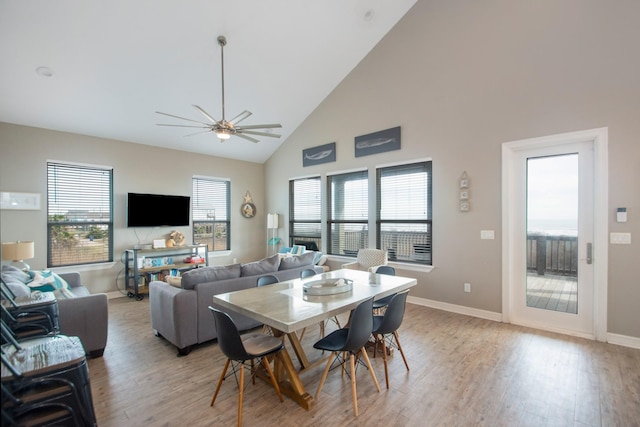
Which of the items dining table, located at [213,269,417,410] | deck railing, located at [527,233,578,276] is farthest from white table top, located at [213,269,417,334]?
deck railing, located at [527,233,578,276]

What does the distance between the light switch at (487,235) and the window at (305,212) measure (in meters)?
3.24

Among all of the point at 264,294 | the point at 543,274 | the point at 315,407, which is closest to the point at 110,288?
the point at 264,294

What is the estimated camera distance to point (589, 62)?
3400mm

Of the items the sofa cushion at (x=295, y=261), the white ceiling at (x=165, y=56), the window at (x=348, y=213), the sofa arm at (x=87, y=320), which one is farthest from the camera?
the window at (x=348, y=213)

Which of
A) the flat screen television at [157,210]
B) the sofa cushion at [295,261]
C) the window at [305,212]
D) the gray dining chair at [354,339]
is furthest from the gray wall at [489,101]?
the flat screen television at [157,210]

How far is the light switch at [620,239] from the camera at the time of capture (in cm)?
324

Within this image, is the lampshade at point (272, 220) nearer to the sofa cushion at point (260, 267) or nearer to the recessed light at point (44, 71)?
the sofa cushion at point (260, 267)

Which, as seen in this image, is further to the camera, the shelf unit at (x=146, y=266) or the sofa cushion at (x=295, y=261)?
the shelf unit at (x=146, y=266)

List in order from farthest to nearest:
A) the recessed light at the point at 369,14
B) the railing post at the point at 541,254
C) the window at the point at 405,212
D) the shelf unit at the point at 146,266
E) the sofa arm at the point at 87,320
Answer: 1. the shelf unit at the point at 146,266
2. the window at the point at 405,212
3. the recessed light at the point at 369,14
4. the railing post at the point at 541,254
5. the sofa arm at the point at 87,320

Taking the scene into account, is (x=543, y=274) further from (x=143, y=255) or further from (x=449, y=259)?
(x=143, y=255)

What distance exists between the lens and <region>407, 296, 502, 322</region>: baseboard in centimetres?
412

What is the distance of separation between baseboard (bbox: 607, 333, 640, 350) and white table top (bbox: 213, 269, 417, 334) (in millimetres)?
2350

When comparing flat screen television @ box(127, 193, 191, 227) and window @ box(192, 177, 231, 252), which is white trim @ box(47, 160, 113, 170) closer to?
flat screen television @ box(127, 193, 191, 227)

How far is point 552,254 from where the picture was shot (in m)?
3.78
